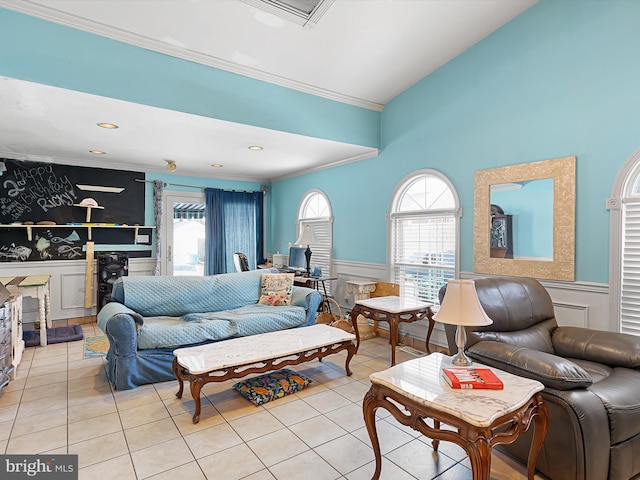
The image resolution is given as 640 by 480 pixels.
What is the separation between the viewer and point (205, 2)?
2713mm

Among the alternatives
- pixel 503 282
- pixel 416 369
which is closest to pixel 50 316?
pixel 416 369

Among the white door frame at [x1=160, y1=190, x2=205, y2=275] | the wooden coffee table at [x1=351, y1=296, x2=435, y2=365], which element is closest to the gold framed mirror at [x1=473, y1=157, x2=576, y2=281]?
the wooden coffee table at [x1=351, y1=296, x2=435, y2=365]

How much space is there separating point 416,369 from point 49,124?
164 inches

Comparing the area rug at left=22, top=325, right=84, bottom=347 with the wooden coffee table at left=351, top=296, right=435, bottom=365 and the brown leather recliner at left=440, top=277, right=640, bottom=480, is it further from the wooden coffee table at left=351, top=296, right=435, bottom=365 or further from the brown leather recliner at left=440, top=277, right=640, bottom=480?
the brown leather recliner at left=440, top=277, right=640, bottom=480

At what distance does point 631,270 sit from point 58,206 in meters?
6.81

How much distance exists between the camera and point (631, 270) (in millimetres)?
2645

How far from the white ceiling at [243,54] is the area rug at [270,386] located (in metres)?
2.51

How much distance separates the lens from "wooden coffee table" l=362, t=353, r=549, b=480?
4.58 feet

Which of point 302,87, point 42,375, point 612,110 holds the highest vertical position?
point 302,87

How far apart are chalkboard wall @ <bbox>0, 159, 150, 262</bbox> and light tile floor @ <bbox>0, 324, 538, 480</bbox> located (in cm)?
248

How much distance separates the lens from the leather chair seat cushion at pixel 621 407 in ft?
5.83

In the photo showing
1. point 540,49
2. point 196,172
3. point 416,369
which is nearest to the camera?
point 416,369

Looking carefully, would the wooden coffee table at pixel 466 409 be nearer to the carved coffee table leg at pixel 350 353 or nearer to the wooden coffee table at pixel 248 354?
the wooden coffee table at pixel 248 354

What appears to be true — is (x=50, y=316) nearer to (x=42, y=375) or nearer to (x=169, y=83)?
(x=42, y=375)
